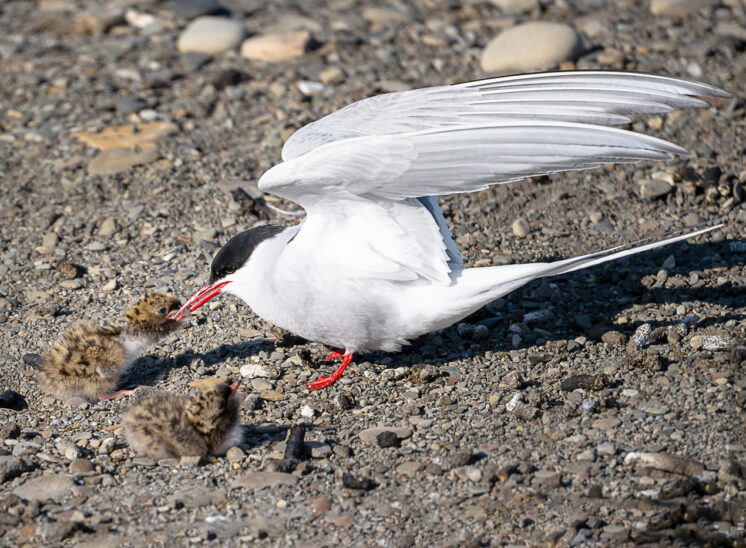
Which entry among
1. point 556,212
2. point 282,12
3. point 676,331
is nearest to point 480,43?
point 282,12

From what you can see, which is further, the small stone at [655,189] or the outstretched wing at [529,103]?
the small stone at [655,189]

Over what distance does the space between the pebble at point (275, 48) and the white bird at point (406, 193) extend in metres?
3.37

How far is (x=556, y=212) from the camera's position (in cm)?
608

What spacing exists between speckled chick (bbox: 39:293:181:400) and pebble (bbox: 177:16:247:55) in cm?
396

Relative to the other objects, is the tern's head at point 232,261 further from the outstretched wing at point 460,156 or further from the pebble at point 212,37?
the pebble at point 212,37

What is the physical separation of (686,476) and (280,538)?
155 centimetres

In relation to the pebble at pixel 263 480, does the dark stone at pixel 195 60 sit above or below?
above

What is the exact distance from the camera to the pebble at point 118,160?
6.65m

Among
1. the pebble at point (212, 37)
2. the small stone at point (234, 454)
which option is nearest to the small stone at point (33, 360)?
the small stone at point (234, 454)

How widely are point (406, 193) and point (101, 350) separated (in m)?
1.63

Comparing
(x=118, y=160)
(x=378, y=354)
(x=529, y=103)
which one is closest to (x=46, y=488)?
(x=378, y=354)

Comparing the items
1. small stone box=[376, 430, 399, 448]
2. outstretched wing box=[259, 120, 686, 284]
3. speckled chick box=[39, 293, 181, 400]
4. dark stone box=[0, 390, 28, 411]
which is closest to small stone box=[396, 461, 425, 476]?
small stone box=[376, 430, 399, 448]

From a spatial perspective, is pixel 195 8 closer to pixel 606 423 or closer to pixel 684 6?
pixel 684 6

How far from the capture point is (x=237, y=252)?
4.66 m
